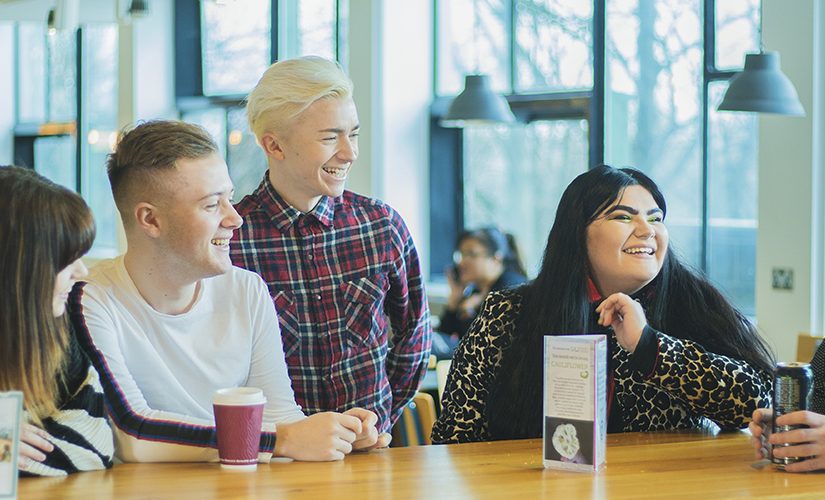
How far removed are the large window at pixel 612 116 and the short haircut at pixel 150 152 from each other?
4.50 meters

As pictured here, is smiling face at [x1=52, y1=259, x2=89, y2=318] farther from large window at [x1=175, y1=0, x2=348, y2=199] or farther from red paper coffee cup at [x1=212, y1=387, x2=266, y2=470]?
large window at [x1=175, y1=0, x2=348, y2=199]

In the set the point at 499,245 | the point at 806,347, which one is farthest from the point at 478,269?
the point at 806,347

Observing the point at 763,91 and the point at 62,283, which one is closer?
the point at 62,283

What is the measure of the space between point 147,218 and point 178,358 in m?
0.31

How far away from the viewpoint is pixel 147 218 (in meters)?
2.50

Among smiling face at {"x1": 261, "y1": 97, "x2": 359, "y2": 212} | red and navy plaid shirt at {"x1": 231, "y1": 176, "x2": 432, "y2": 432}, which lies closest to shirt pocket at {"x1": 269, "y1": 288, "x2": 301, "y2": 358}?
red and navy plaid shirt at {"x1": 231, "y1": 176, "x2": 432, "y2": 432}

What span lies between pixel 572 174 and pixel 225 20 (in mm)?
4075

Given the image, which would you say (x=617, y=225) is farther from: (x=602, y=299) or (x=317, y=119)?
(x=317, y=119)

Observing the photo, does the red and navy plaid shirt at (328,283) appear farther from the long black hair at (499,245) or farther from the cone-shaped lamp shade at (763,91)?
the long black hair at (499,245)

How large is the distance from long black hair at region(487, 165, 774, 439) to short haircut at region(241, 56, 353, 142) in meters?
0.67

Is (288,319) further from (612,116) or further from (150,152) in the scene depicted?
(612,116)

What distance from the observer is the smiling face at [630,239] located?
273 centimetres

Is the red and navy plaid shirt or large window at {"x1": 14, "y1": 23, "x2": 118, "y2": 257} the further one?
large window at {"x1": 14, "y1": 23, "x2": 118, "y2": 257}

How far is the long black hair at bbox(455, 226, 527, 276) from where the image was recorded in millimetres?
6812
